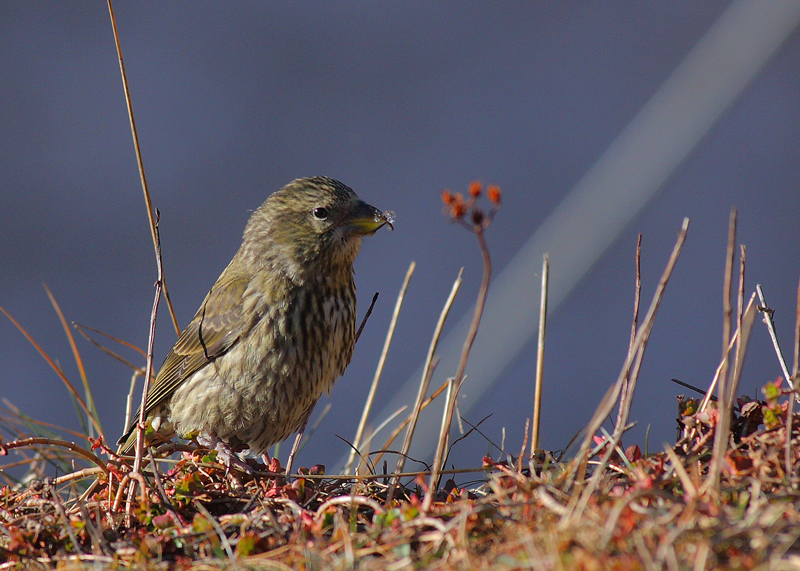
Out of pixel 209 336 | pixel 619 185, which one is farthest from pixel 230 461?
pixel 619 185

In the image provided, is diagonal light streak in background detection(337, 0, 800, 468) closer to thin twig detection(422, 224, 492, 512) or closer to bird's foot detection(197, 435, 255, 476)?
bird's foot detection(197, 435, 255, 476)

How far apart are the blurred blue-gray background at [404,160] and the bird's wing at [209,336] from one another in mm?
3376

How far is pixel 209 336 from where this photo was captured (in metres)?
4.15

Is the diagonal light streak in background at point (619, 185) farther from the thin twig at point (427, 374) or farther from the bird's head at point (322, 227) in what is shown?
the thin twig at point (427, 374)

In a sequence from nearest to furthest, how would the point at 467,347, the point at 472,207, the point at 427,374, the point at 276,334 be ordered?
1. the point at 472,207
2. the point at 467,347
3. the point at 427,374
4. the point at 276,334

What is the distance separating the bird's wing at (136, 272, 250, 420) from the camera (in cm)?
407

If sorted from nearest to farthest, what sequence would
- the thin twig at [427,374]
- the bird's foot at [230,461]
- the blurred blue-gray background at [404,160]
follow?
the thin twig at [427,374], the bird's foot at [230,461], the blurred blue-gray background at [404,160]

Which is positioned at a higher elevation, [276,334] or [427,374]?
[427,374]

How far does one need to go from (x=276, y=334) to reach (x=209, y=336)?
386mm

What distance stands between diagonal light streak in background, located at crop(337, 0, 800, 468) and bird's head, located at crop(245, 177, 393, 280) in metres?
1.70

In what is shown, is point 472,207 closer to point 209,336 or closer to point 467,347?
point 467,347

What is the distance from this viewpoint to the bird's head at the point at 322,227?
163 inches

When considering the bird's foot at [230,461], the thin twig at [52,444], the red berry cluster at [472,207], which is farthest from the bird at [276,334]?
the red berry cluster at [472,207]

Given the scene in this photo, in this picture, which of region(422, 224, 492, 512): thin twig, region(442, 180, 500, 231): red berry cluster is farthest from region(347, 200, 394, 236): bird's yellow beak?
region(442, 180, 500, 231): red berry cluster
